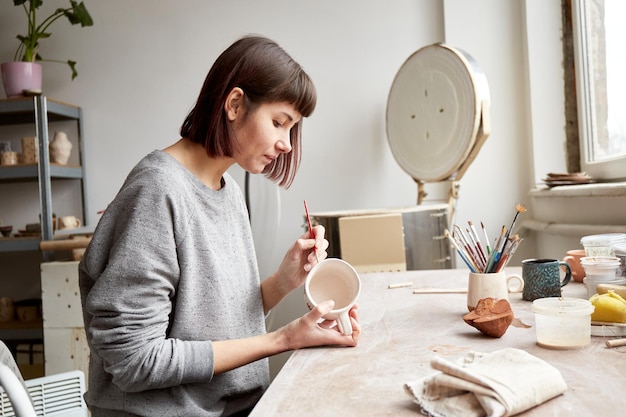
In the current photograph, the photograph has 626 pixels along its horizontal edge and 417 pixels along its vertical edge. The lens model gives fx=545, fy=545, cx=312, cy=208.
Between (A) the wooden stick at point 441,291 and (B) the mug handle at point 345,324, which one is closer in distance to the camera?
(B) the mug handle at point 345,324

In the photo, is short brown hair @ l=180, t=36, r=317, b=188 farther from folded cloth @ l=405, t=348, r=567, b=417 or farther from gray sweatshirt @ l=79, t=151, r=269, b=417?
folded cloth @ l=405, t=348, r=567, b=417

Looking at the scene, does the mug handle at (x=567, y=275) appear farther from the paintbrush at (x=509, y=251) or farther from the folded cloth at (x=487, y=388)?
the folded cloth at (x=487, y=388)

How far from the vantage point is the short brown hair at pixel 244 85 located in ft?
3.44

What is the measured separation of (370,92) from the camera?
281 centimetres

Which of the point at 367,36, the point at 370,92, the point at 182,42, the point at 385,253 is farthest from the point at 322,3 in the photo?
the point at 385,253

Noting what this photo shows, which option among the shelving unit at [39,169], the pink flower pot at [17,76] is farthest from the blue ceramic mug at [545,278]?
the pink flower pot at [17,76]

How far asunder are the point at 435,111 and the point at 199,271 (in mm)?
1561

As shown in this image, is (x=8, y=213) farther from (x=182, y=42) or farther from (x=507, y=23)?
(x=507, y=23)

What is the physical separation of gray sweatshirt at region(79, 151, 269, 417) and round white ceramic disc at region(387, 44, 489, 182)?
1338 mm

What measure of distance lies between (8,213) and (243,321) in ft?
8.71

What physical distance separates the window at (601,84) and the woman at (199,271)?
144cm

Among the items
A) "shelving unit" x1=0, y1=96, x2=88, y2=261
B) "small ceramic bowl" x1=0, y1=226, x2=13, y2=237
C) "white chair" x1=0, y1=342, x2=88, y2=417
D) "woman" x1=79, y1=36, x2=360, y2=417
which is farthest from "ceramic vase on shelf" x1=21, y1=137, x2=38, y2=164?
"woman" x1=79, y1=36, x2=360, y2=417

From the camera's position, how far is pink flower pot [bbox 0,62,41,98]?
285 cm

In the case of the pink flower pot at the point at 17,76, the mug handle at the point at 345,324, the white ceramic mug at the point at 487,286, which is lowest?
the mug handle at the point at 345,324
